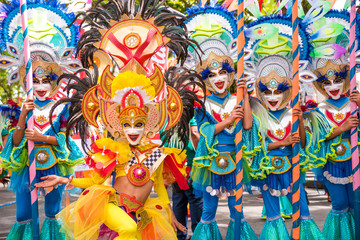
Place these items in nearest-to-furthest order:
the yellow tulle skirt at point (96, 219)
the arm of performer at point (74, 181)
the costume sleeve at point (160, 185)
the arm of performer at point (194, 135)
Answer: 1. the yellow tulle skirt at point (96, 219)
2. the arm of performer at point (74, 181)
3. the costume sleeve at point (160, 185)
4. the arm of performer at point (194, 135)

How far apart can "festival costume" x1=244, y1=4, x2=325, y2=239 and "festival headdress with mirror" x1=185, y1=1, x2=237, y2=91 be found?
19 centimetres

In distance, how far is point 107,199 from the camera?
3.59m

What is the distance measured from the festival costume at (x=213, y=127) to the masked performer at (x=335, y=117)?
904 mm

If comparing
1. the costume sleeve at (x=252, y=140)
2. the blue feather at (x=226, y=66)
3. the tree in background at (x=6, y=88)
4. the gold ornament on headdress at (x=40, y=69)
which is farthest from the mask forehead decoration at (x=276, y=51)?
the tree in background at (x=6, y=88)

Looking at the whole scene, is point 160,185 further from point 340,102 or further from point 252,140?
point 340,102

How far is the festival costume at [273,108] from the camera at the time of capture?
4.54m

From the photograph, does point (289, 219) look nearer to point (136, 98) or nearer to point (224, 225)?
point (224, 225)

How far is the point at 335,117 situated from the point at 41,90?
10.5ft

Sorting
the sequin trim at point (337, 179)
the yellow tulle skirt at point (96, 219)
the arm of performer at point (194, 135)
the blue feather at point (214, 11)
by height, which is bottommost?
the sequin trim at point (337, 179)

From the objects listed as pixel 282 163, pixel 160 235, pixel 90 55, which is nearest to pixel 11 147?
pixel 90 55

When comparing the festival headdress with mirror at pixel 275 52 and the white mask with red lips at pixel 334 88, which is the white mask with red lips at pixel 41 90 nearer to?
the festival headdress with mirror at pixel 275 52

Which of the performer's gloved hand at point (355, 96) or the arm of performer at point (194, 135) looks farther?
the arm of performer at point (194, 135)

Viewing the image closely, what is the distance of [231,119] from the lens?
4254 millimetres

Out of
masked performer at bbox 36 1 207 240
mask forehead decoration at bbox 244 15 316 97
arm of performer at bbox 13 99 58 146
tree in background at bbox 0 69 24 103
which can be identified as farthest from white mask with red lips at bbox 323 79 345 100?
tree in background at bbox 0 69 24 103
